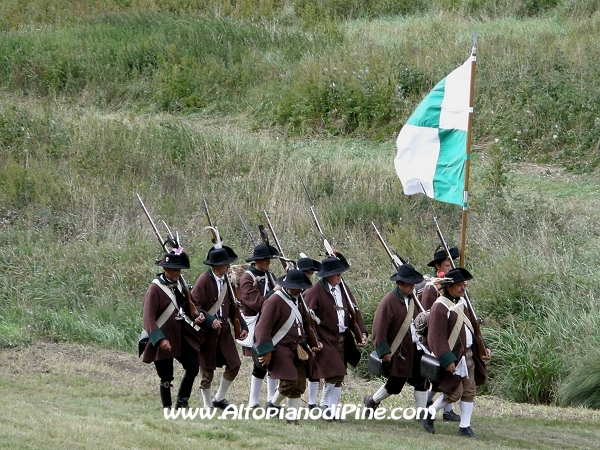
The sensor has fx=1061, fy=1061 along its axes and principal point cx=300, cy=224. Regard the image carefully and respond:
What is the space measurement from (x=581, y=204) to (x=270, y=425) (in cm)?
951

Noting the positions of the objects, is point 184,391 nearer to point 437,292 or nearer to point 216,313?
point 216,313

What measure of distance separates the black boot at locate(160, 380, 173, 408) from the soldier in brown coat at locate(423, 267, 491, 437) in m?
2.70

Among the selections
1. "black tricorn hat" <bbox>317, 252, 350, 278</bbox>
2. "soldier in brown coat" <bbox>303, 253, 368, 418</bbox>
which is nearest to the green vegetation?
"soldier in brown coat" <bbox>303, 253, 368, 418</bbox>

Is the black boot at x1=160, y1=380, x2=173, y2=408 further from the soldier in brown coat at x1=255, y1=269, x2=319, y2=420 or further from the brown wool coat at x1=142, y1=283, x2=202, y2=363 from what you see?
the soldier in brown coat at x1=255, y1=269, x2=319, y2=420

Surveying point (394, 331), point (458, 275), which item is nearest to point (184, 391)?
point (394, 331)

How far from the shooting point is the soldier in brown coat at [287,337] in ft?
34.6

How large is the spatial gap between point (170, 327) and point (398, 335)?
2.38 metres

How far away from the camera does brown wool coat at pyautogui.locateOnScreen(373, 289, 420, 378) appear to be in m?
11.0

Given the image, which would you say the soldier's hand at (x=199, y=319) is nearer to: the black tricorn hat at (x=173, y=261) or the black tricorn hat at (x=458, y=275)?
the black tricorn hat at (x=173, y=261)

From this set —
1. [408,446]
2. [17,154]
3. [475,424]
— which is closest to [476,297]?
[475,424]

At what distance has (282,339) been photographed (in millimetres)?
10625

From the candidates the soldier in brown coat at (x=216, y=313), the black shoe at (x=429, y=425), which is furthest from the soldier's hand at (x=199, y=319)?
the black shoe at (x=429, y=425)

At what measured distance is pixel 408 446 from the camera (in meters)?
9.84

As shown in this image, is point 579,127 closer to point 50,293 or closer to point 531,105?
point 531,105
